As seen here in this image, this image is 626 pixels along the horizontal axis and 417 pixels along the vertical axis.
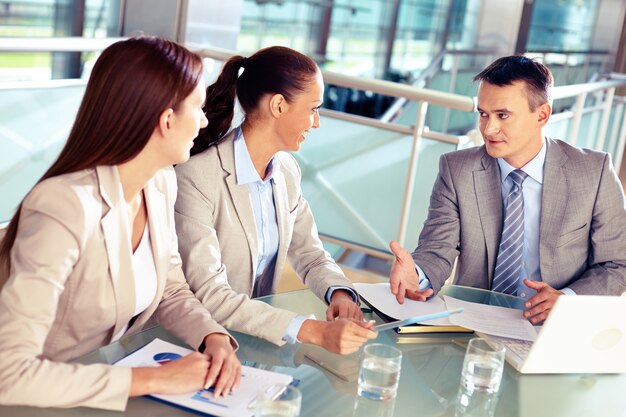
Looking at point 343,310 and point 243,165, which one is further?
point 243,165

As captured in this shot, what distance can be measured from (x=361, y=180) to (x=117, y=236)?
2773 millimetres

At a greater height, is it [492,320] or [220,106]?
[220,106]

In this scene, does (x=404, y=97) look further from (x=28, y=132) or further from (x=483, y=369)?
(x=483, y=369)

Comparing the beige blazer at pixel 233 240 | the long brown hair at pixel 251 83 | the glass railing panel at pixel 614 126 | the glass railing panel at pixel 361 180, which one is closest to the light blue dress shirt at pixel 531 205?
the beige blazer at pixel 233 240

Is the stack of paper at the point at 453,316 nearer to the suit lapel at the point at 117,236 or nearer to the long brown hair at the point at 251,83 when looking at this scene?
the long brown hair at the point at 251,83

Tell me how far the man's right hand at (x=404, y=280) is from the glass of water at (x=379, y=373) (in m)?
0.52

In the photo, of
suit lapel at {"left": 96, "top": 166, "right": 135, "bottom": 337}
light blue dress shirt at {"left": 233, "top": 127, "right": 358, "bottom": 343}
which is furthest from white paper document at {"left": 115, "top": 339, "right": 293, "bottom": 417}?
light blue dress shirt at {"left": 233, "top": 127, "right": 358, "bottom": 343}

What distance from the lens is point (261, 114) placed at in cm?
230

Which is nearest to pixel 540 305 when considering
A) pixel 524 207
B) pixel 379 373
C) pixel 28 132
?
pixel 524 207

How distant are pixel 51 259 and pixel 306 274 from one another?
1.03 meters

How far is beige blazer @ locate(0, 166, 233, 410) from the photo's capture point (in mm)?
1399

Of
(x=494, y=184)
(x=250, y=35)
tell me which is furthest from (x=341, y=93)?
(x=494, y=184)

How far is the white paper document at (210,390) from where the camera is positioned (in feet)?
4.77

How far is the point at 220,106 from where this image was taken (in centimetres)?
232
